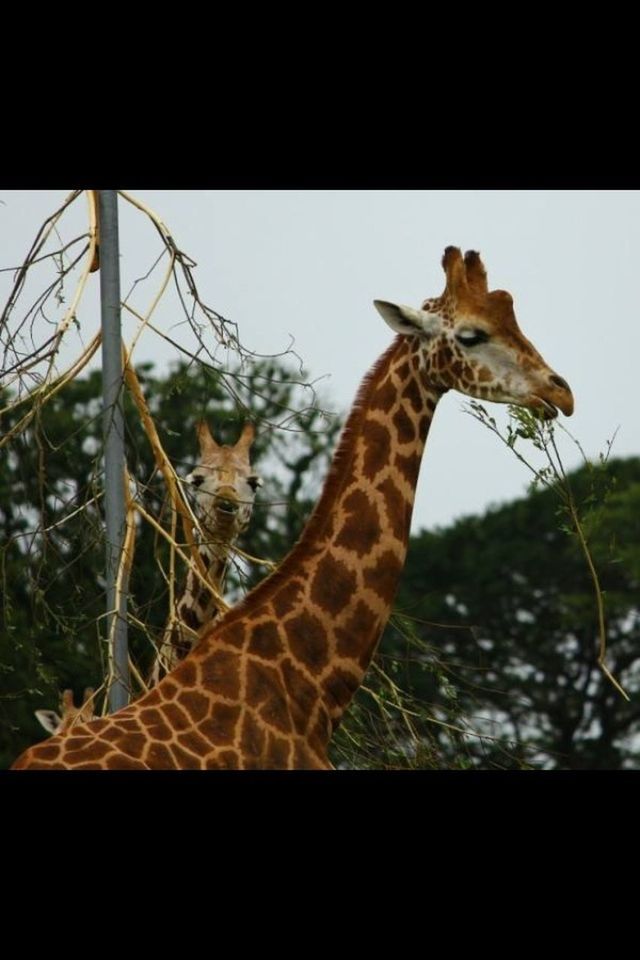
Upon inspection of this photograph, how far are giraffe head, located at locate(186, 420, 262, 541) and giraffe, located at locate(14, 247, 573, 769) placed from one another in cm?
267

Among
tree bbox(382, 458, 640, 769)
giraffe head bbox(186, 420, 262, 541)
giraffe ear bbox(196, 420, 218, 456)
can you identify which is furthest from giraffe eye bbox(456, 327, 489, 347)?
tree bbox(382, 458, 640, 769)

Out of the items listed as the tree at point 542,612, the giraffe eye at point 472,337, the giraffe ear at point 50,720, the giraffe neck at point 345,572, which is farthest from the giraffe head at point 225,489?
the tree at point 542,612

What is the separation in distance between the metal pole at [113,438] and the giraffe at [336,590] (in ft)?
4.13

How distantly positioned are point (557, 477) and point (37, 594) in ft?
8.23

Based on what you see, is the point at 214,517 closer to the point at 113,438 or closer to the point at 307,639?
the point at 113,438

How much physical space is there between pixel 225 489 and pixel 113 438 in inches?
81.2

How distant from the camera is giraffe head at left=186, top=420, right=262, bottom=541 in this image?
11.5 m

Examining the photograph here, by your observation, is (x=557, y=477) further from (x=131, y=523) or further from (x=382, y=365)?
(x=131, y=523)

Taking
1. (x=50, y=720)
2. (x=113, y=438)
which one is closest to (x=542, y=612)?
(x=50, y=720)

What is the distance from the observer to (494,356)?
27.4ft

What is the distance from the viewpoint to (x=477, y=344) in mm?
8367

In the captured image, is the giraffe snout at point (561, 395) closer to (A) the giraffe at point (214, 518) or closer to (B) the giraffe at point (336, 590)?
(B) the giraffe at point (336, 590)
